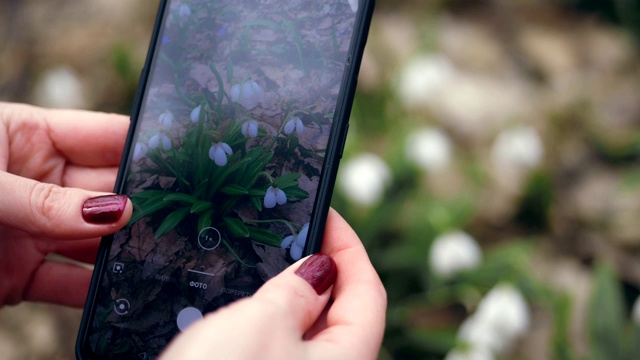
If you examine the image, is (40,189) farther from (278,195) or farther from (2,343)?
(2,343)

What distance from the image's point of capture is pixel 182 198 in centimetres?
55

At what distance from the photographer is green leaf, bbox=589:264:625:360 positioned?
2.85ft

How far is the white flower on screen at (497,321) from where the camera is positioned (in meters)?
0.89

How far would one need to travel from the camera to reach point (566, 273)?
1.17 metres

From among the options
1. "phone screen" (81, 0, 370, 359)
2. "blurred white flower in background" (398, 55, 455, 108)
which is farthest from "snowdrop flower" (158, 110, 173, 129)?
"blurred white flower in background" (398, 55, 455, 108)

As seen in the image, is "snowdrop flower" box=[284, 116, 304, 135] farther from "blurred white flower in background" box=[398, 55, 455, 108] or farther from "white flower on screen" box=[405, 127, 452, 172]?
"blurred white flower in background" box=[398, 55, 455, 108]

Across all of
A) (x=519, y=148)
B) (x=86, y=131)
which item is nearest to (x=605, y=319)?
(x=519, y=148)

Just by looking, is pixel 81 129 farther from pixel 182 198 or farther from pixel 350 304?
pixel 350 304

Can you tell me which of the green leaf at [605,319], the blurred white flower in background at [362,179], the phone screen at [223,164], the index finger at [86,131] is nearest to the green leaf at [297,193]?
the phone screen at [223,164]

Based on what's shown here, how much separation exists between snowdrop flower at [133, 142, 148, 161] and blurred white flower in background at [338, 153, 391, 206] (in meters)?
0.46

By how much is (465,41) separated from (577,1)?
0.28 m

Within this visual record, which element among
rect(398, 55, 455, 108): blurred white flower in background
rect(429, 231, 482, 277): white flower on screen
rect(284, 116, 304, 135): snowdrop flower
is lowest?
rect(429, 231, 482, 277): white flower on screen

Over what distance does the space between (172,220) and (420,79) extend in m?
0.69

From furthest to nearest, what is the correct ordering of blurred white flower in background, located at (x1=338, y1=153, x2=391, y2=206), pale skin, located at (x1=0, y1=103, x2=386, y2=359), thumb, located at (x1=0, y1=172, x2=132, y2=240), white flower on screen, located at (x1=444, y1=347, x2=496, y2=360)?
blurred white flower in background, located at (x1=338, y1=153, x2=391, y2=206) < white flower on screen, located at (x1=444, y1=347, x2=496, y2=360) < thumb, located at (x1=0, y1=172, x2=132, y2=240) < pale skin, located at (x1=0, y1=103, x2=386, y2=359)
